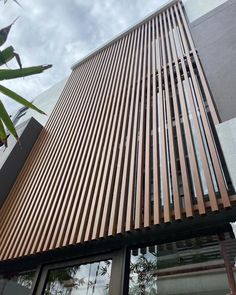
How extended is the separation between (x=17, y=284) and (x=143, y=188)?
2.18 m

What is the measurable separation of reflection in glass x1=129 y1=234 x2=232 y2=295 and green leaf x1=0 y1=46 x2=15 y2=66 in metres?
2.16

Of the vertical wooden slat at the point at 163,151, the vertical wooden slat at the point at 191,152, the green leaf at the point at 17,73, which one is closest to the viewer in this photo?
the green leaf at the point at 17,73

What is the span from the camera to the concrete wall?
2176 millimetres

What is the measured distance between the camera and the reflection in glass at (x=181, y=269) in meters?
2.23

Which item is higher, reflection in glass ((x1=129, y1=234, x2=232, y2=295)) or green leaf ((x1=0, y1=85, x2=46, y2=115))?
green leaf ((x1=0, y1=85, x2=46, y2=115))

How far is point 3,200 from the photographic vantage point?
489 centimetres

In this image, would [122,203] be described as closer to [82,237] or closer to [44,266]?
[82,237]

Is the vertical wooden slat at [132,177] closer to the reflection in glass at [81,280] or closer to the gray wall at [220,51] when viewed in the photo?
the reflection in glass at [81,280]

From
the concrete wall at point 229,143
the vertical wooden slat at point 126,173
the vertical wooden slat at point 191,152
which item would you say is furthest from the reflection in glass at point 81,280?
the concrete wall at point 229,143

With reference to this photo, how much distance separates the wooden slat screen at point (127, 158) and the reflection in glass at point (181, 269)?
355 mm

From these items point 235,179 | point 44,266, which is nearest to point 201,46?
point 235,179

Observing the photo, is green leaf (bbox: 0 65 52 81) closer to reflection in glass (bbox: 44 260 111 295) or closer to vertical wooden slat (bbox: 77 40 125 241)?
vertical wooden slat (bbox: 77 40 125 241)

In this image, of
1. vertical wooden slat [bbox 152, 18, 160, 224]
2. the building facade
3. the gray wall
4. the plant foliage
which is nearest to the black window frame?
the building facade

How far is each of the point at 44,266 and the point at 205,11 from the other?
16.1 feet
